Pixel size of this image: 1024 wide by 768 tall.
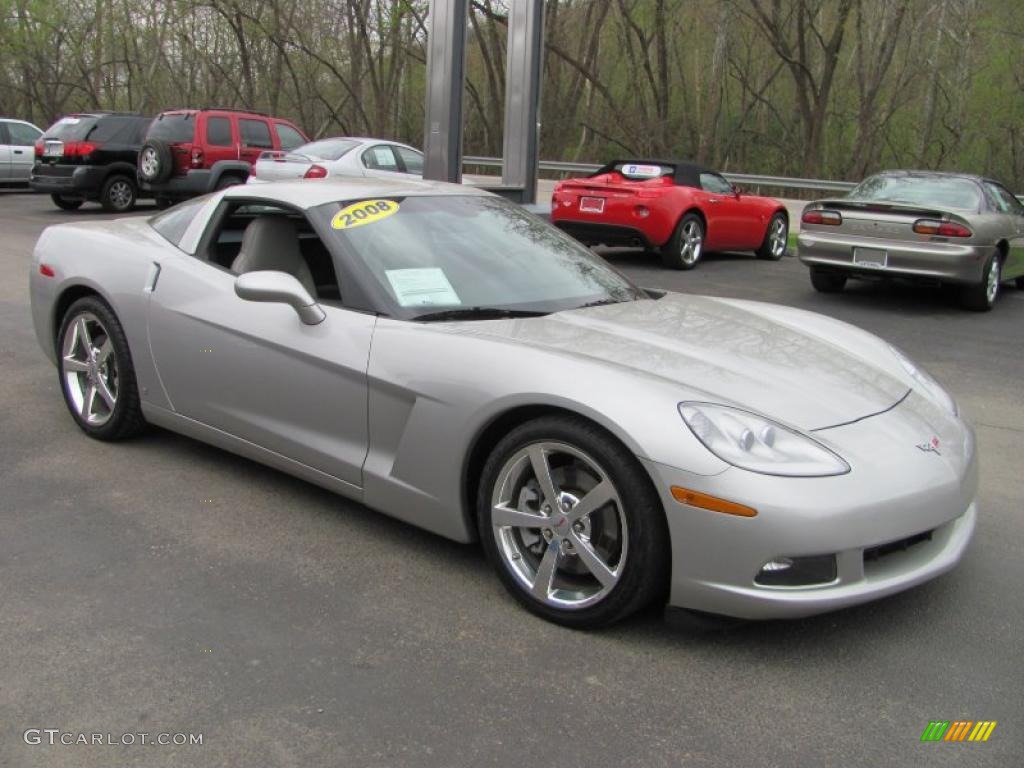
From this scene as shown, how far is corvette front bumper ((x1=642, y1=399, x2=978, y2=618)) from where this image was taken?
8.93ft

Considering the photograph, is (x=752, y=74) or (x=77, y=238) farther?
(x=752, y=74)

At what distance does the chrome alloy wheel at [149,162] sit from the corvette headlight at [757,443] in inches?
581

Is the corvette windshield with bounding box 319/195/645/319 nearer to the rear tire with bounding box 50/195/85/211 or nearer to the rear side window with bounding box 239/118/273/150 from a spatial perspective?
the rear side window with bounding box 239/118/273/150

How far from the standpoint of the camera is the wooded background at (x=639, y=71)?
30.8m

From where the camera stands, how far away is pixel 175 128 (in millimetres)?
16422

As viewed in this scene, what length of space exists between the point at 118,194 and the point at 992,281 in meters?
14.2

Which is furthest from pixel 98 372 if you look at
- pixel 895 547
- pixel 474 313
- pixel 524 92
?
pixel 524 92

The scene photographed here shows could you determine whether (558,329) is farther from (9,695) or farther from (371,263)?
(9,695)

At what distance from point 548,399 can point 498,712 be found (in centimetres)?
95

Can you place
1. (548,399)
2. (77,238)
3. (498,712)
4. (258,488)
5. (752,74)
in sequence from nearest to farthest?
(498,712) → (548,399) → (258,488) → (77,238) → (752,74)

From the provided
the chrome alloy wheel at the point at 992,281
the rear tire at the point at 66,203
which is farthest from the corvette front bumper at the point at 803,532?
the rear tire at the point at 66,203

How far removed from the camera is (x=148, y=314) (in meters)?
4.38

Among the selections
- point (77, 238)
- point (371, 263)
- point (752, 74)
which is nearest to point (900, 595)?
point (371, 263)

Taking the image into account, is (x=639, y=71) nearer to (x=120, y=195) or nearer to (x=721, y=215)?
(x=120, y=195)
